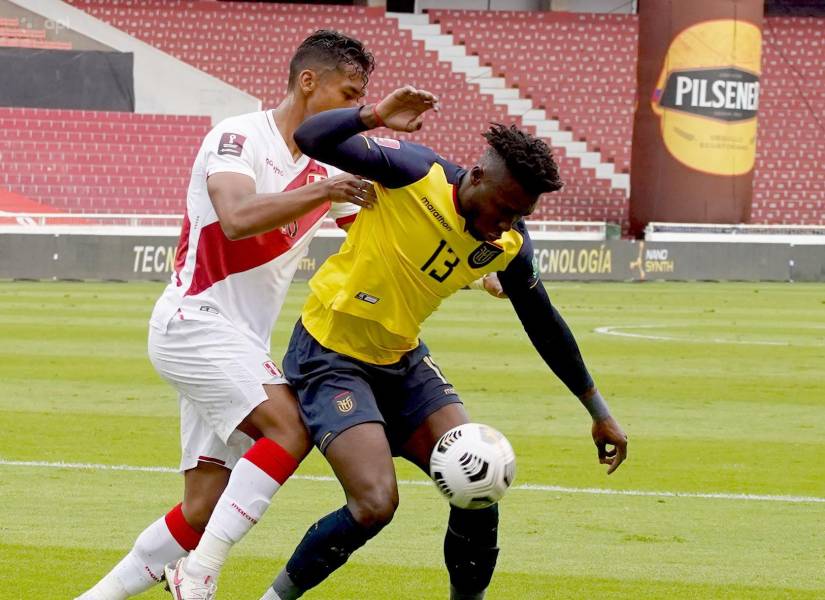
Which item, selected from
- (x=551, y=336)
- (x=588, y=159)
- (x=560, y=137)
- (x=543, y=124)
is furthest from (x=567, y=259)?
(x=551, y=336)

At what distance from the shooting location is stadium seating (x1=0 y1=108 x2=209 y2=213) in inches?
1344

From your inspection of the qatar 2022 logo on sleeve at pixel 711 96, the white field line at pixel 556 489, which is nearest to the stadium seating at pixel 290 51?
the qatar 2022 logo on sleeve at pixel 711 96

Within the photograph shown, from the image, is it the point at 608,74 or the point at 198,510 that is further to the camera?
the point at 608,74

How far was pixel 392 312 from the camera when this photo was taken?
530 centimetres

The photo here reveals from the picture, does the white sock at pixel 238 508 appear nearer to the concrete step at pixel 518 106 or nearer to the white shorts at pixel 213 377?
the white shorts at pixel 213 377

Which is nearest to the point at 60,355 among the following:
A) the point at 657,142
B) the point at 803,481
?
the point at 803,481

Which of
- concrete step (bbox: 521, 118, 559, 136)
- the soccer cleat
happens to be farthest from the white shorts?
concrete step (bbox: 521, 118, 559, 136)

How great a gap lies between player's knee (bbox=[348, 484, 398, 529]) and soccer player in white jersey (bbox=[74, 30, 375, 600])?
0.31 meters

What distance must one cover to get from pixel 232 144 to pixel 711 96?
29541mm

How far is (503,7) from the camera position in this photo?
44.0m

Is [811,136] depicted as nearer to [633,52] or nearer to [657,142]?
[633,52]

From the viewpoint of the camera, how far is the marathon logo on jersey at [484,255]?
527cm

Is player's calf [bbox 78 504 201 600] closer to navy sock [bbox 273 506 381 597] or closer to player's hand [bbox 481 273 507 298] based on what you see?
navy sock [bbox 273 506 381 597]

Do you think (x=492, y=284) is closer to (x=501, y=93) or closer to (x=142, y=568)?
(x=142, y=568)
